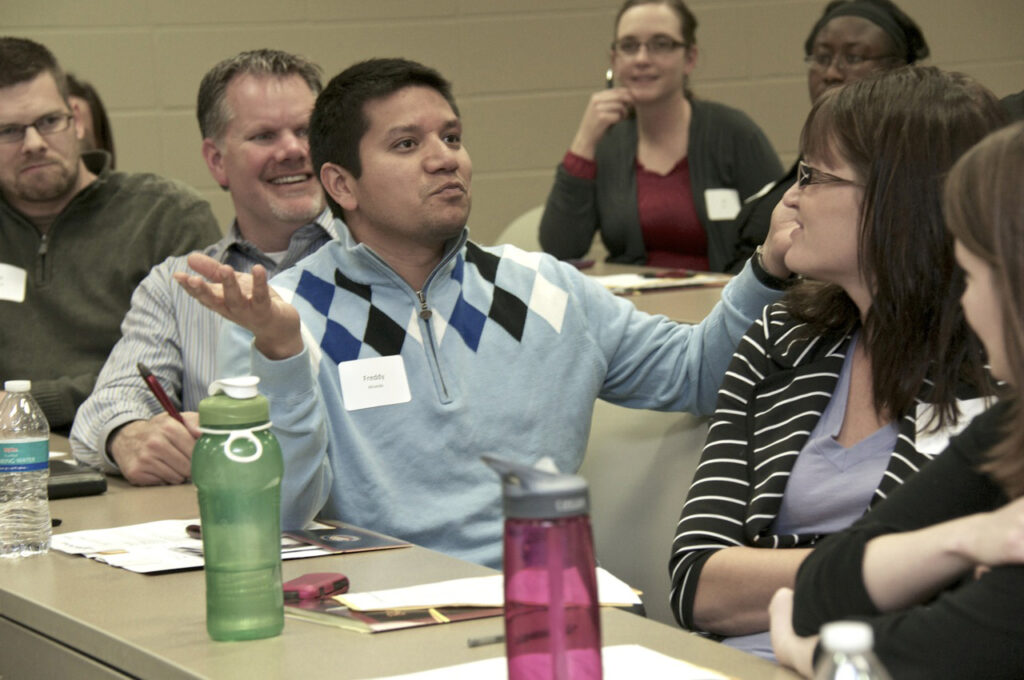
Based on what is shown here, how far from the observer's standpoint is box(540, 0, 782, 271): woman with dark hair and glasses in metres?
4.34

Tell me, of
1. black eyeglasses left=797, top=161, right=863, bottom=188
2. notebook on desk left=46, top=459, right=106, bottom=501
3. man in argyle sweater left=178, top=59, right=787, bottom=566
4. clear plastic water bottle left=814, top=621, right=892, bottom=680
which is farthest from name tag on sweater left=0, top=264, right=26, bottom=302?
clear plastic water bottle left=814, top=621, right=892, bottom=680

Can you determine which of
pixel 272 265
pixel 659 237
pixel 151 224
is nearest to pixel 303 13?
pixel 659 237

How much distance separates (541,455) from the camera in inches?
85.5

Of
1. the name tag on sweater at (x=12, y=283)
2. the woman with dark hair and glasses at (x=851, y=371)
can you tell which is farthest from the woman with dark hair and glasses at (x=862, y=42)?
the woman with dark hair and glasses at (x=851, y=371)

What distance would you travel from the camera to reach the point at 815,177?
1.72m

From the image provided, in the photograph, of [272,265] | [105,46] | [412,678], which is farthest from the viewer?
[105,46]

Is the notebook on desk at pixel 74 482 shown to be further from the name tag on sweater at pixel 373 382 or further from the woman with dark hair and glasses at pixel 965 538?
the woman with dark hair and glasses at pixel 965 538

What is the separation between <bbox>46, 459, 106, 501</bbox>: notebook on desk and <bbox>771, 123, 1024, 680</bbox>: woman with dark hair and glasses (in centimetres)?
134

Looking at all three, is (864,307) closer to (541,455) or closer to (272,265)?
(541,455)

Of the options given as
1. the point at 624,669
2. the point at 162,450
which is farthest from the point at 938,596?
the point at 162,450

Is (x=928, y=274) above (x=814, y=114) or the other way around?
the other way around

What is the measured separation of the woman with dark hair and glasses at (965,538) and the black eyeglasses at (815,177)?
529mm

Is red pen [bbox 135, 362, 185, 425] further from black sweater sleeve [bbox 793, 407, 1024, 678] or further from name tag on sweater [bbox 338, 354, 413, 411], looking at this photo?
black sweater sleeve [bbox 793, 407, 1024, 678]

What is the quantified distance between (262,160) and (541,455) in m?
0.99
